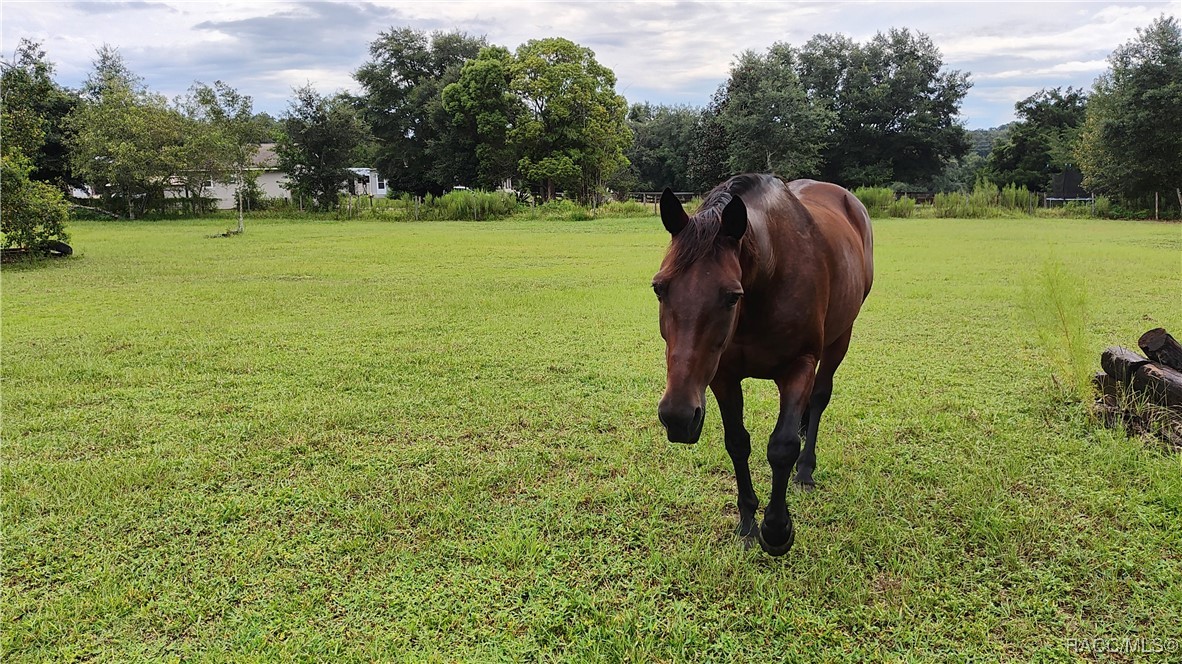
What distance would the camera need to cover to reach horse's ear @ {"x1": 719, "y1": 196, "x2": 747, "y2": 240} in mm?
2250

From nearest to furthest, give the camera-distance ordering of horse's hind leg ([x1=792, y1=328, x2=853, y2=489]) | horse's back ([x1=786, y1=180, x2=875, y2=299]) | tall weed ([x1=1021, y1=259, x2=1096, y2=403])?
horse's back ([x1=786, y1=180, x2=875, y2=299]), horse's hind leg ([x1=792, y1=328, x2=853, y2=489]), tall weed ([x1=1021, y1=259, x2=1096, y2=403])

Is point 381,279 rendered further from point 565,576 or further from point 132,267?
point 565,576

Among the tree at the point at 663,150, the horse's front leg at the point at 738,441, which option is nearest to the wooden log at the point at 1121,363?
the horse's front leg at the point at 738,441

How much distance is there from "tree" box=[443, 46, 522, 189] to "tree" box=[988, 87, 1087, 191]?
34543 millimetres

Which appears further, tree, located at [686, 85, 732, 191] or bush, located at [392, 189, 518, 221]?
tree, located at [686, 85, 732, 191]

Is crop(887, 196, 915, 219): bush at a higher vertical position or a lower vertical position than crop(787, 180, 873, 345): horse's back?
higher

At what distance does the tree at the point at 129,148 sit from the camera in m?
28.1

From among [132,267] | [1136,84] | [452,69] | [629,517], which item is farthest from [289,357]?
[452,69]

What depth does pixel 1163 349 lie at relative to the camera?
13.5 ft

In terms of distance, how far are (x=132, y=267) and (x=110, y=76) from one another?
33931mm

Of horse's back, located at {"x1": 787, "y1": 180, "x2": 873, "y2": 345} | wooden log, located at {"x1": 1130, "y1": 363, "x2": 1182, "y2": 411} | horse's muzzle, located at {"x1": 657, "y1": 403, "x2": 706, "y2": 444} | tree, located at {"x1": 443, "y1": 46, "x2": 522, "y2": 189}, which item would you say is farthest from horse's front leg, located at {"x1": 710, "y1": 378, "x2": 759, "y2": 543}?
tree, located at {"x1": 443, "y1": 46, "x2": 522, "y2": 189}

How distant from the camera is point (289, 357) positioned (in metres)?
6.28

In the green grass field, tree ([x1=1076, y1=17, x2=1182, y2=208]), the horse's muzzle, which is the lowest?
the green grass field

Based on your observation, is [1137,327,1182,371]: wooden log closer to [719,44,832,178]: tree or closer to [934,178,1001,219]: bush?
[934,178,1001,219]: bush
